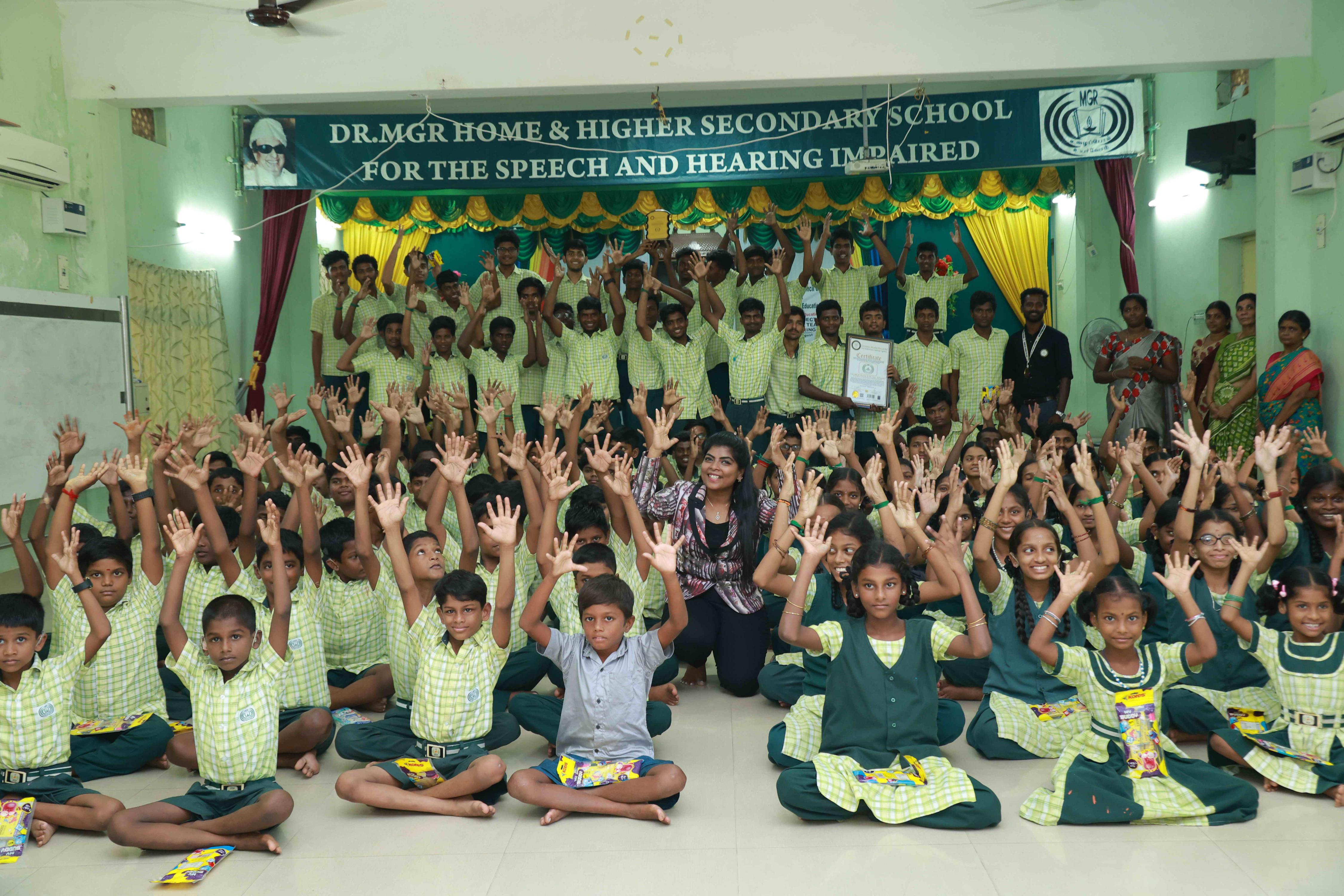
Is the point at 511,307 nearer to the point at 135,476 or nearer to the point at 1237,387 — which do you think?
the point at 135,476

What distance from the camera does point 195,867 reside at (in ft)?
9.13

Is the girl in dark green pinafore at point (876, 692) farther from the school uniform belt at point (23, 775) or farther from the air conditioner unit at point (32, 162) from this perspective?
the air conditioner unit at point (32, 162)

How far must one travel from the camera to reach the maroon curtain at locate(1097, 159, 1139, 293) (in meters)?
8.51

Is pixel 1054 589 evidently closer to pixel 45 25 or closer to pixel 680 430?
pixel 680 430

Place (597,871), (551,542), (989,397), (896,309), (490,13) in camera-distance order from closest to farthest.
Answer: (597,871) → (551,542) → (490,13) → (989,397) → (896,309)

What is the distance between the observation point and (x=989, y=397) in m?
6.64

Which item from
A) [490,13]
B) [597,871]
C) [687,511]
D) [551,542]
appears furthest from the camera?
[490,13]

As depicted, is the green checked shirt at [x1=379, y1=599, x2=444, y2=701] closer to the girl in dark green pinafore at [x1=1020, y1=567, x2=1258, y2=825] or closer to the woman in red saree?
the girl in dark green pinafore at [x1=1020, y1=567, x2=1258, y2=825]

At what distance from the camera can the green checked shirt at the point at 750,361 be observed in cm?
664

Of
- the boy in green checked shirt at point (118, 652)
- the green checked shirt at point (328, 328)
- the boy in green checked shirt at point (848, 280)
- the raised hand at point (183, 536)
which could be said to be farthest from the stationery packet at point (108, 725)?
the boy in green checked shirt at point (848, 280)

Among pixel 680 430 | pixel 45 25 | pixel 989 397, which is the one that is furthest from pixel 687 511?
pixel 45 25

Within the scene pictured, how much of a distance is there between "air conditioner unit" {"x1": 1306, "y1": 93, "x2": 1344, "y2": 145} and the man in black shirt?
196 cm

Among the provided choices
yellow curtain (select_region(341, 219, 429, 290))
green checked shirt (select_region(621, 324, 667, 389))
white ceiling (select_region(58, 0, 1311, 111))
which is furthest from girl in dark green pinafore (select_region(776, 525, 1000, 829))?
yellow curtain (select_region(341, 219, 429, 290))

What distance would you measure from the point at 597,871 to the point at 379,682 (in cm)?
155
